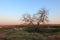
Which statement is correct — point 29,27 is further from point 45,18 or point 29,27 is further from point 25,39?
point 25,39

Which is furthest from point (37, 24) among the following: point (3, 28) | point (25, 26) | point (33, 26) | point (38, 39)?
point (38, 39)

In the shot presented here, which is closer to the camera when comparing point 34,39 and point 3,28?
point 34,39

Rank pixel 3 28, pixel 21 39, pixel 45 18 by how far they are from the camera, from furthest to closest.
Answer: pixel 45 18
pixel 3 28
pixel 21 39

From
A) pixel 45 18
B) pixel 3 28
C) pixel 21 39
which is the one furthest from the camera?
pixel 45 18

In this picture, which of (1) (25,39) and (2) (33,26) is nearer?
(1) (25,39)

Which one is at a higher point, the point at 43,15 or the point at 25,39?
the point at 43,15

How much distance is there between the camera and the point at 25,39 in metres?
16.4

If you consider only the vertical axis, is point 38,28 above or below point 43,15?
below

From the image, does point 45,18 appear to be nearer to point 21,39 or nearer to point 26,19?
point 26,19

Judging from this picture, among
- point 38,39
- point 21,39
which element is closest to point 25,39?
point 21,39

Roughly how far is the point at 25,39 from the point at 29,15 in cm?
1586

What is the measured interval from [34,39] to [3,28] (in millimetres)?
13944

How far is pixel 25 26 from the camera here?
32.2m

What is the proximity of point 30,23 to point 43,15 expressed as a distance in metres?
3.44
